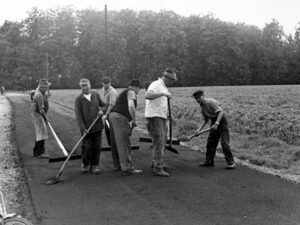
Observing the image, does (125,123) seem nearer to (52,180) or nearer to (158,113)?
(158,113)

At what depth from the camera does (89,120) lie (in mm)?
7871

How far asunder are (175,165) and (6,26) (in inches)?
3879

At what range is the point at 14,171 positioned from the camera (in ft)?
28.0

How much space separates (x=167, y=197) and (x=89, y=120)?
259 cm

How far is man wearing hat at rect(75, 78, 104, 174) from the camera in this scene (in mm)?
7852

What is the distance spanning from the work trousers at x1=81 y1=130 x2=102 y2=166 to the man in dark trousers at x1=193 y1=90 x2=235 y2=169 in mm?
2217

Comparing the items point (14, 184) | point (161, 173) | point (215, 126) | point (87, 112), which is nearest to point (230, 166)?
point (215, 126)

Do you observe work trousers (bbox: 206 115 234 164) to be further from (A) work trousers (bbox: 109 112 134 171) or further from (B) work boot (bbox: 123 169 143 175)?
(A) work trousers (bbox: 109 112 134 171)

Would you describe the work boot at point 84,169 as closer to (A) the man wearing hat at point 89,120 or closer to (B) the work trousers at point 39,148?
(A) the man wearing hat at point 89,120

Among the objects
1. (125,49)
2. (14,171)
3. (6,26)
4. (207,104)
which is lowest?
(14,171)

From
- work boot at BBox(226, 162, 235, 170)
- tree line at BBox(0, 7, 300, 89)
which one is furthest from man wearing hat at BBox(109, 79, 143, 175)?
tree line at BBox(0, 7, 300, 89)

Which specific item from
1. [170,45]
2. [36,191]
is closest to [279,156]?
[36,191]

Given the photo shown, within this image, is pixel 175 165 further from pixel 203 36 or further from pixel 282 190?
pixel 203 36

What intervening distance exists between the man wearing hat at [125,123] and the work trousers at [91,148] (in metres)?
0.42
